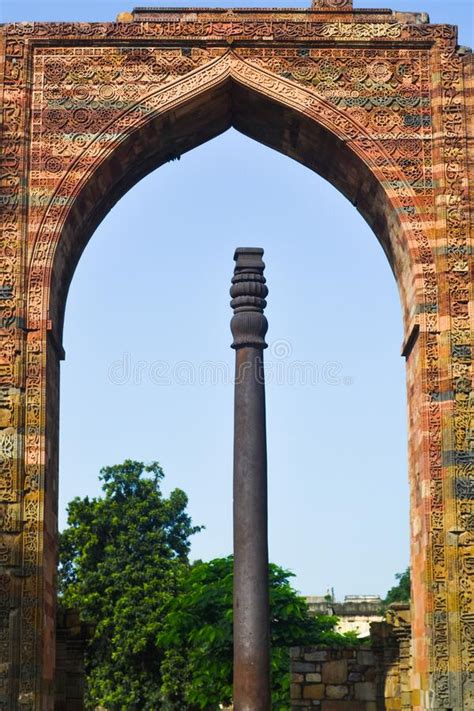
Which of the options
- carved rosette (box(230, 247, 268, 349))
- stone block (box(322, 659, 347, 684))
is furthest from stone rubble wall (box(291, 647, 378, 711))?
carved rosette (box(230, 247, 268, 349))

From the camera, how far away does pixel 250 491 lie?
12.6m

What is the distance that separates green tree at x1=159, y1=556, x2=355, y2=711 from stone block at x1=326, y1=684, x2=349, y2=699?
217 inches

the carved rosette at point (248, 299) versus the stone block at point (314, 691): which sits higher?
the carved rosette at point (248, 299)

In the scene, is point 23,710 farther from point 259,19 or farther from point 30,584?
point 259,19

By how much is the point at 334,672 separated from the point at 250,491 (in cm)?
561

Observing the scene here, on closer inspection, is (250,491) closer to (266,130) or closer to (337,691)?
(266,130)

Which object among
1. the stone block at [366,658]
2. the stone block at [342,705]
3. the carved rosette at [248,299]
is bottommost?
the stone block at [342,705]

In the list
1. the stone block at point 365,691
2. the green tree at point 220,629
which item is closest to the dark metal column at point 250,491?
the stone block at point 365,691

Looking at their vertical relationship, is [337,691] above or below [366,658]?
below

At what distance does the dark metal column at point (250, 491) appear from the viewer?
12.2 m

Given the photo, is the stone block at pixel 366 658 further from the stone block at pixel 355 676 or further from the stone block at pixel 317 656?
the stone block at pixel 317 656

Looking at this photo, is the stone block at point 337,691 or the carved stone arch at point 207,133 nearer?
the carved stone arch at point 207,133

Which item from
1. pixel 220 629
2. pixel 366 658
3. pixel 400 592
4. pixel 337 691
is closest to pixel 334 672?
pixel 337 691

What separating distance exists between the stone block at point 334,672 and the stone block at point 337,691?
0.07 meters
